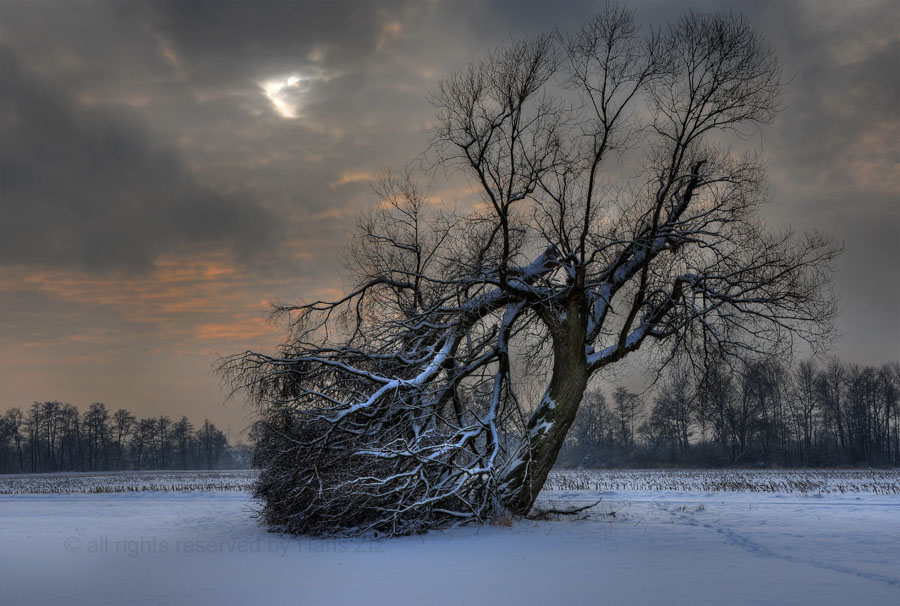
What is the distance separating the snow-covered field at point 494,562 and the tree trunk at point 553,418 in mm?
704

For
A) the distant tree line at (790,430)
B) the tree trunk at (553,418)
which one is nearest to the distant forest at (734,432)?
the distant tree line at (790,430)

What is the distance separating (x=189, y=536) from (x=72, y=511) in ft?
30.0

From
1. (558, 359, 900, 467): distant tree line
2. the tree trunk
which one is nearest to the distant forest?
(558, 359, 900, 467): distant tree line

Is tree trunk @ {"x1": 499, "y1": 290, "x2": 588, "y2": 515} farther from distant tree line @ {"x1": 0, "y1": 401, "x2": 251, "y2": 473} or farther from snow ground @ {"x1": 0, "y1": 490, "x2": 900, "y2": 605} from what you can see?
distant tree line @ {"x1": 0, "y1": 401, "x2": 251, "y2": 473}

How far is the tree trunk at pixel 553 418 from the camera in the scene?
13016 millimetres

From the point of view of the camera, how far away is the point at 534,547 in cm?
969

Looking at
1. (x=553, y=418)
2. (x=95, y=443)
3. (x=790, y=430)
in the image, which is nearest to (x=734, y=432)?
(x=790, y=430)

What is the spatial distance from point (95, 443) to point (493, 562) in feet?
327

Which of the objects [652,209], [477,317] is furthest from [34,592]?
[652,209]

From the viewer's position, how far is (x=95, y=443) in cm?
9144

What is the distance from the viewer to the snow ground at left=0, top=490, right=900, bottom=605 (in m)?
6.57

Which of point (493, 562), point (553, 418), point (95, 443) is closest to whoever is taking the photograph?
point (493, 562)

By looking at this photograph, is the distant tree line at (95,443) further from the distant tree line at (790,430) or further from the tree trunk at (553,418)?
the tree trunk at (553,418)

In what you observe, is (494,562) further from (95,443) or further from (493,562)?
(95,443)
